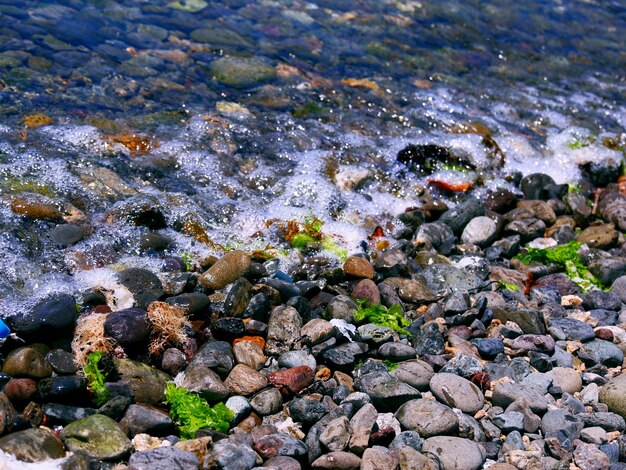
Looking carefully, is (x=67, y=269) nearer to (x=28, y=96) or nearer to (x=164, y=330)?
(x=164, y=330)

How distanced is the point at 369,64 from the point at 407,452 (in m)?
7.25

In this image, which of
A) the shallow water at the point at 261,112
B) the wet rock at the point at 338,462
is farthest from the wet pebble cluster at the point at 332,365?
the shallow water at the point at 261,112

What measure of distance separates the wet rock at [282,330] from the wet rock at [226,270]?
543 millimetres

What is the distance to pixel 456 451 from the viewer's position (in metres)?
3.58

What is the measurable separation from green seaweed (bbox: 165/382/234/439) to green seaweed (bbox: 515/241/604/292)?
3522 mm

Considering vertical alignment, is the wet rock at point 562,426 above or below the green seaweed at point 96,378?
above

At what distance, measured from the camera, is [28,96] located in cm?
704

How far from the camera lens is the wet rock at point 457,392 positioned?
4004 millimetres

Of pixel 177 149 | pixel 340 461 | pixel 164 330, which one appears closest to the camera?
pixel 340 461

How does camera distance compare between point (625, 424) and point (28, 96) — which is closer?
point (625, 424)

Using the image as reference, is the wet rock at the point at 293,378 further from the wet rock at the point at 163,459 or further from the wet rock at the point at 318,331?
the wet rock at the point at 163,459

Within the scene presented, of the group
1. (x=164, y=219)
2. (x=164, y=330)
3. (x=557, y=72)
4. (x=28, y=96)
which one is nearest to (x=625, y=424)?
(x=164, y=330)

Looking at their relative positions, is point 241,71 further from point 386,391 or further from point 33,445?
point 33,445

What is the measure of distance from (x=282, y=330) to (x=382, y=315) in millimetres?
846
